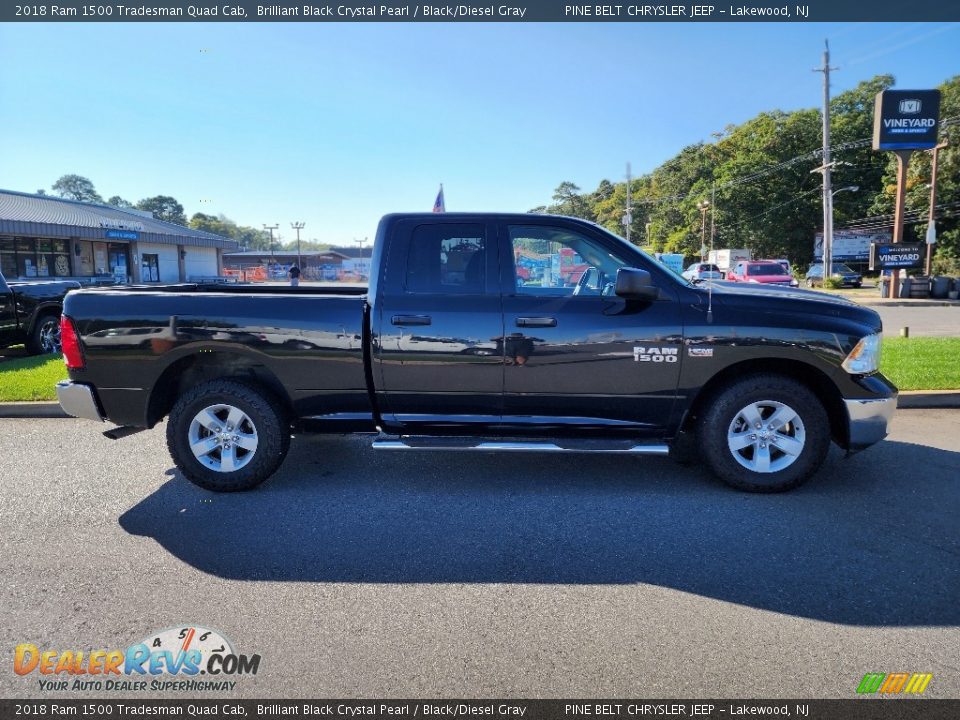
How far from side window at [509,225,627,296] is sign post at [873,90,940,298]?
28140mm

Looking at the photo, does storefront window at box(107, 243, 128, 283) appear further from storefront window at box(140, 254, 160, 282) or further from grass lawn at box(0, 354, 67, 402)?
grass lawn at box(0, 354, 67, 402)

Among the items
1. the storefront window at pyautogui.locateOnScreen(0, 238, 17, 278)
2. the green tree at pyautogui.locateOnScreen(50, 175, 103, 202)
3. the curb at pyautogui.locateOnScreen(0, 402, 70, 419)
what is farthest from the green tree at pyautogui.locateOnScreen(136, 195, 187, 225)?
the curb at pyautogui.locateOnScreen(0, 402, 70, 419)

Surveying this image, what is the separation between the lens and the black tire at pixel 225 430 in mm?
4426

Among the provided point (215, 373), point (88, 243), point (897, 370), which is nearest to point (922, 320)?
point (897, 370)

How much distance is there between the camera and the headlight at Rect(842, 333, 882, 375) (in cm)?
426

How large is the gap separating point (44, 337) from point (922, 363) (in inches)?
551

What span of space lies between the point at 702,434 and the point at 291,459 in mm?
3387

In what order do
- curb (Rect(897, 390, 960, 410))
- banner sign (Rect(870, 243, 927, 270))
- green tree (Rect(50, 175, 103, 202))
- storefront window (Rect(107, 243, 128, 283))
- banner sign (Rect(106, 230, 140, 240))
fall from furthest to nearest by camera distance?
green tree (Rect(50, 175, 103, 202)) < storefront window (Rect(107, 243, 128, 283)) < banner sign (Rect(106, 230, 140, 240)) < banner sign (Rect(870, 243, 927, 270)) < curb (Rect(897, 390, 960, 410))

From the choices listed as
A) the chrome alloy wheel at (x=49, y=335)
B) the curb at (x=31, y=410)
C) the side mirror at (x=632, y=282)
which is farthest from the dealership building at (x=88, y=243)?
the side mirror at (x=632, y=282)

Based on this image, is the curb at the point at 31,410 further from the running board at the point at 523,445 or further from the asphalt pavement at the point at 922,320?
the asphalt pavement at the point at 922,320

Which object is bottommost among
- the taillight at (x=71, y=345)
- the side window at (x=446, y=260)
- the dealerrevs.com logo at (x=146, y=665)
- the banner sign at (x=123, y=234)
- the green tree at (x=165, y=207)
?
the dealerrevs.com logo at (x=146, y=665)

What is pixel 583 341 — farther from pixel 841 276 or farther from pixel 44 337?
pixel 841 276

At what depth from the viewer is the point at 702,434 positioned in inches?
173

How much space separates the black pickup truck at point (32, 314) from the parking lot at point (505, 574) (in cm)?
628
